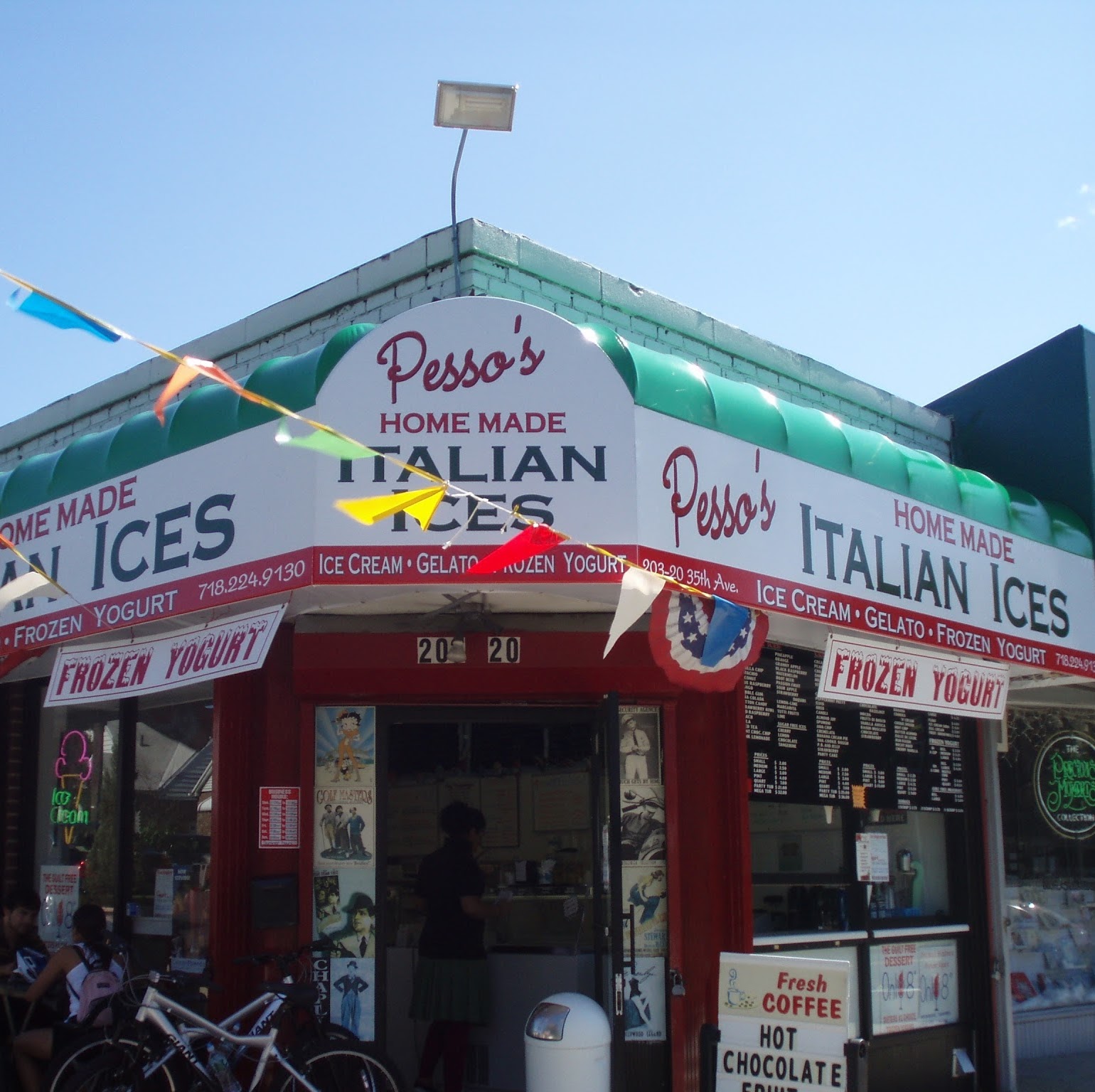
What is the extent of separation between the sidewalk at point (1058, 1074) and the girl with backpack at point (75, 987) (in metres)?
6.41

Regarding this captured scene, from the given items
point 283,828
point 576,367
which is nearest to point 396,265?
point 576,367

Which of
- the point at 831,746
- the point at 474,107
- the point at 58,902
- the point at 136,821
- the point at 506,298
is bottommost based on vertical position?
the point at 58,902

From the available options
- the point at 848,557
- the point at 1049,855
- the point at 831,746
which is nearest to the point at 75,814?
the point at 831,746

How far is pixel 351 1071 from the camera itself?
634 cm

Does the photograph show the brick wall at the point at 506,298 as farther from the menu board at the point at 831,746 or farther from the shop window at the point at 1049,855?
the shop window at the point at 1049,855

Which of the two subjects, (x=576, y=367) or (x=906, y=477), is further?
(x=906, y=477)

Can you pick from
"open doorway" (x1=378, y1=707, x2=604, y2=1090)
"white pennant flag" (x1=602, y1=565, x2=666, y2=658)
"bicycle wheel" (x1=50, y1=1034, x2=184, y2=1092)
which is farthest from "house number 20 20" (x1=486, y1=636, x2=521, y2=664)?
"bicycle wheel" (x1=50, y1=1034, x2=184, y2=1092)

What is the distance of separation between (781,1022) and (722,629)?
6.14 feet

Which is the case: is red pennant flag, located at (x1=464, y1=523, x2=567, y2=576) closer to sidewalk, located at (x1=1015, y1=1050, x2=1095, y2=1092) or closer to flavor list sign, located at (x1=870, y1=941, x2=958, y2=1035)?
flavor list sign, located at (x1=870, y1=941, x2=958, y2=1035)

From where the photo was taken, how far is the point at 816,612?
6.98 metres

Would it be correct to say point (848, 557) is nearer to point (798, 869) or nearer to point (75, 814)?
point (798, 869)

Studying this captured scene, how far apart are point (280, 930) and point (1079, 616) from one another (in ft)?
19.0

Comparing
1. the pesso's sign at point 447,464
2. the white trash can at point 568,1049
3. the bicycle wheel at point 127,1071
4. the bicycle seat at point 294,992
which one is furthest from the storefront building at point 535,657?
the bicycle wheel at point 127,1071

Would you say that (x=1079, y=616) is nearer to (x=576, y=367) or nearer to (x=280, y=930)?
(x=576, y=367)
